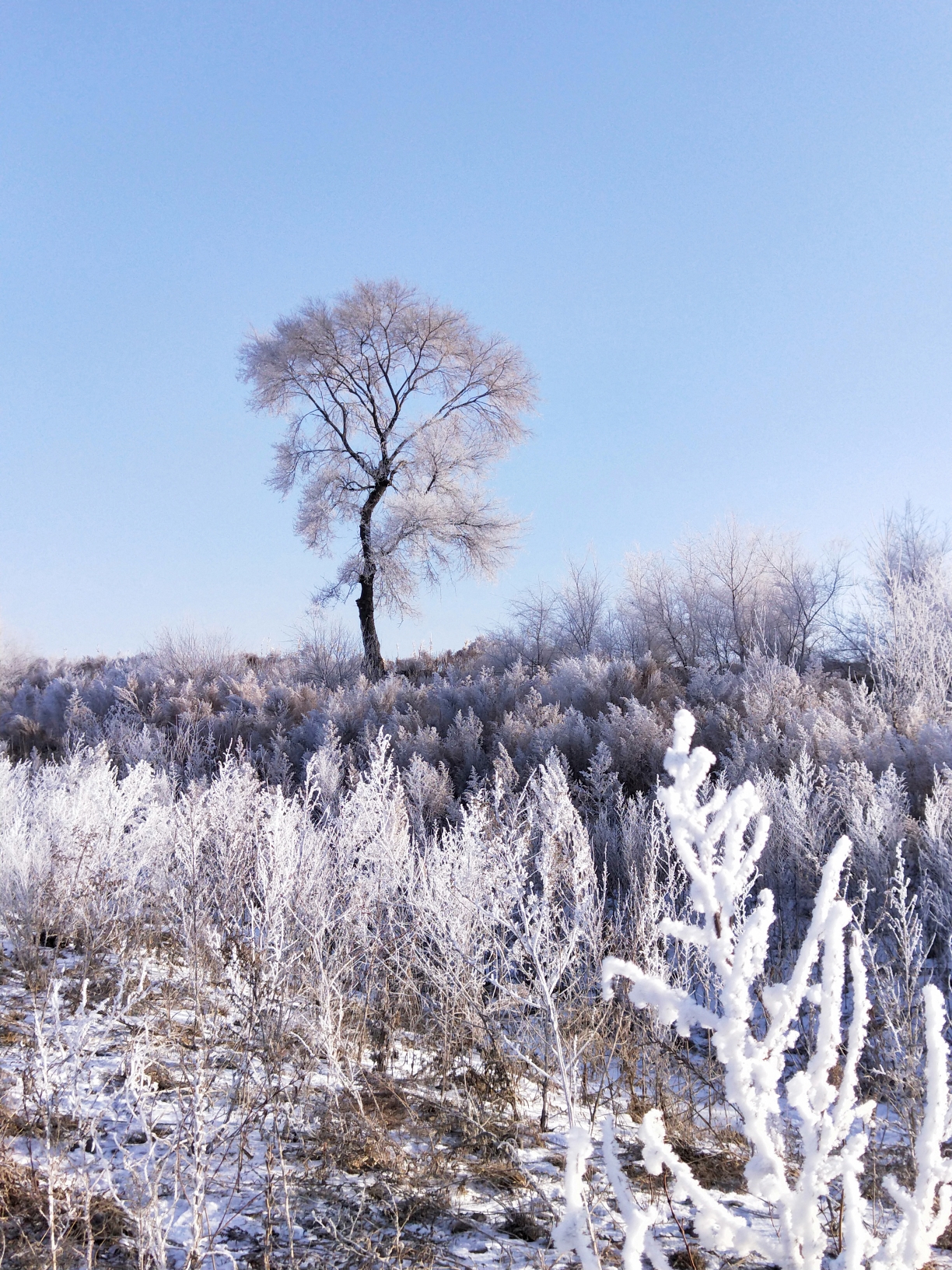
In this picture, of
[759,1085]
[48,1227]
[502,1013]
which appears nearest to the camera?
[759,1085]

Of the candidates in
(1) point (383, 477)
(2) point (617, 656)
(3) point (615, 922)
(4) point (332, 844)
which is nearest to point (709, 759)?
(3) point (615, 922)

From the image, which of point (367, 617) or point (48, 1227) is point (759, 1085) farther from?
point (367, 617)

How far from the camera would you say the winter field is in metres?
1.25

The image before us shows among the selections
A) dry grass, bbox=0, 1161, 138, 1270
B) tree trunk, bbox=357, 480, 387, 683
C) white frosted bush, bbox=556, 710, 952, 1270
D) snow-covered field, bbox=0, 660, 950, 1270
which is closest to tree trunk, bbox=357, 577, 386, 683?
tree trunk, bbox=357, 480, 387, 683

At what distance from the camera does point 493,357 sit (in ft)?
69.8

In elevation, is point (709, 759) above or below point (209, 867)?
above

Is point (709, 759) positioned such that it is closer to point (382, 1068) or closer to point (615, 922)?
point (382, 1068)

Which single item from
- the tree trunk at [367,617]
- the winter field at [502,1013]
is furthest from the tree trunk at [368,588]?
the winter field at [502,1013]

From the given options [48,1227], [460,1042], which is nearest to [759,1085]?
[48,1227]

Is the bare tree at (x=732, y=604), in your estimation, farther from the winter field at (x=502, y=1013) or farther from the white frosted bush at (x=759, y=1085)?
the white frosted bush at (x=759, y=1085)

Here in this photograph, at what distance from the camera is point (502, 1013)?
4469mm

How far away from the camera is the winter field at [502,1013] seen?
4.11 feet

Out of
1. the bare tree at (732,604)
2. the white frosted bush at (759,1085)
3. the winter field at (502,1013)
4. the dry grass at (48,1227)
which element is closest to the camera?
the white frosted bush at (759,1085)

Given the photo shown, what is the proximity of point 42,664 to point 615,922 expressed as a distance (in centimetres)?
2030
